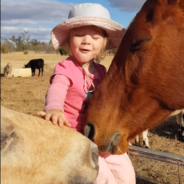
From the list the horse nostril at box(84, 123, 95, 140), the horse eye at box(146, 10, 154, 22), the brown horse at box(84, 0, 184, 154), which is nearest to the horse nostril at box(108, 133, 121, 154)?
the brown horse at box(84, 0, 184, 154)

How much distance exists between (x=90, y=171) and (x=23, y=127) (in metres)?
0.53

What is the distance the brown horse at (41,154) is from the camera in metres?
1.76

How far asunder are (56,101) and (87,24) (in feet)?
2.68

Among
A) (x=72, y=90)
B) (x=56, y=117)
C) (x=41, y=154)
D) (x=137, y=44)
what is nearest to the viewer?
(x=41, y=154)

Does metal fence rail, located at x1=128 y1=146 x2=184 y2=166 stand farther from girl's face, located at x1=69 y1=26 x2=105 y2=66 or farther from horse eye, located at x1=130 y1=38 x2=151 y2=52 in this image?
horse eye, located at x1=130 y1=38 x2=151 y2=52

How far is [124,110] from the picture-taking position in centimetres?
251

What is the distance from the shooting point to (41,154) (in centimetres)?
185

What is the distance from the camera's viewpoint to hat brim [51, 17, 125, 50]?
2707 mm

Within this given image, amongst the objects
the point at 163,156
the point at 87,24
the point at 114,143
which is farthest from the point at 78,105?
the point at 163,156

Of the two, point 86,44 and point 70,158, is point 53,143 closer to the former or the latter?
point 70,158

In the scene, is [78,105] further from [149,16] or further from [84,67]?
[149,16]

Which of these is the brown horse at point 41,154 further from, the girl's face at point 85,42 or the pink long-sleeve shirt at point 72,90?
the girl's face at point 85,42

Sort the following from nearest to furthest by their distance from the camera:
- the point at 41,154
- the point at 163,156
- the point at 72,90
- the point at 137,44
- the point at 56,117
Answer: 1. the point at 41,154
2. the point at 56,117
3. the point at 137,44
4. the point at 72,90
5. the point at 163,156

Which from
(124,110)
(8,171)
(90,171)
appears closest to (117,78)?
(124,110)
